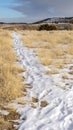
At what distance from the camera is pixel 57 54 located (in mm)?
18625

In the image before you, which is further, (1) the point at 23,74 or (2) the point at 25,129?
(1) the point at 23,74

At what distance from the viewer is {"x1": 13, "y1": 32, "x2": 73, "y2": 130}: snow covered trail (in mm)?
6934

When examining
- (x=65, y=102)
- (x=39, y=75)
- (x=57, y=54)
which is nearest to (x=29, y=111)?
(x=65, y=102)

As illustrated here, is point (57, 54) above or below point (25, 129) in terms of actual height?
below

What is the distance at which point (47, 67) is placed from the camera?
1418 cm

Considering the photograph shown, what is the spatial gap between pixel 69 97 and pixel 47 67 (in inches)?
207

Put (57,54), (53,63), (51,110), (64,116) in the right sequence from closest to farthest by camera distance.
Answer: (64,116)
(51,110)
(53,63)
(57,54)

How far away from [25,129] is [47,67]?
765cm

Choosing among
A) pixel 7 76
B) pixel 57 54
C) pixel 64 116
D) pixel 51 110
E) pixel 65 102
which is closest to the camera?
pixel 64 116

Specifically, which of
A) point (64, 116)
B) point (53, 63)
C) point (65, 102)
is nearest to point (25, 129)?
point (64, 116)

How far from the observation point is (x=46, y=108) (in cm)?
809

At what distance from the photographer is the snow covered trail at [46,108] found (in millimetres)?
6934

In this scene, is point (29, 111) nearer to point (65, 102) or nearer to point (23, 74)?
point (65, 102)

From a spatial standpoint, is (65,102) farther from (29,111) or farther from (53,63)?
(53,63)
